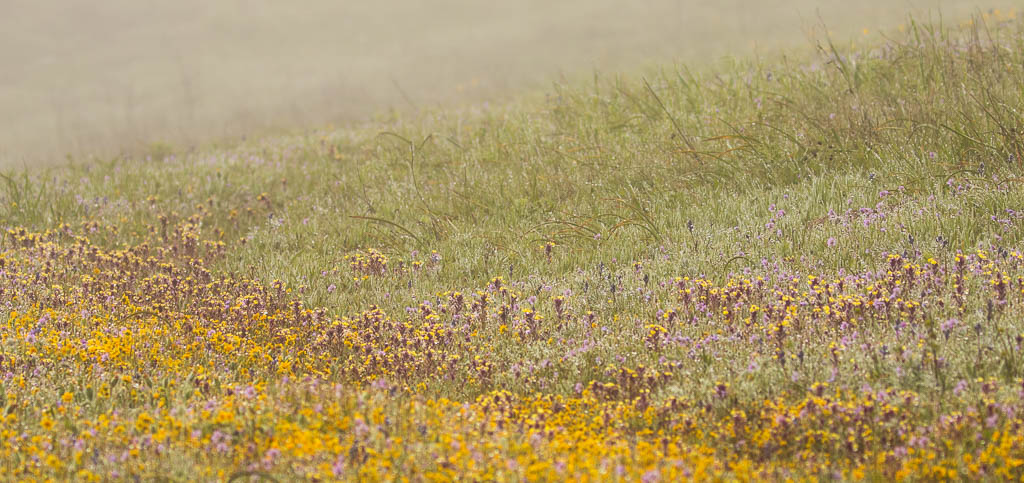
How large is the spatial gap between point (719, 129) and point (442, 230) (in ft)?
11.9

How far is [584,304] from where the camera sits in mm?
5621

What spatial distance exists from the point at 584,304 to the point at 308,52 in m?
25.6

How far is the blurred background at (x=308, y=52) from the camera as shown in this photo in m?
17.7

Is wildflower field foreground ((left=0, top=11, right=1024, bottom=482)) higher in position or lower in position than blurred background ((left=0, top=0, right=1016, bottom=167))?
lower

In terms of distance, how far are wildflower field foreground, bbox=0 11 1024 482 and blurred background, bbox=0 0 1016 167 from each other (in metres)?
5.90

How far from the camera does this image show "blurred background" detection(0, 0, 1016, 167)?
58.0 ft

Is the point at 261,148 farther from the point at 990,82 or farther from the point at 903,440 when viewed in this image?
the point at 903,440

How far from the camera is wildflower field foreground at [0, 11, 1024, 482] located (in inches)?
142

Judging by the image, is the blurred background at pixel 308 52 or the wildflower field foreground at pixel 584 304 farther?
the blurred background at pixel 308 52

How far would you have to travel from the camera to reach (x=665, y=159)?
841 centimetres

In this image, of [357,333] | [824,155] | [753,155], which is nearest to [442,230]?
[357,333]

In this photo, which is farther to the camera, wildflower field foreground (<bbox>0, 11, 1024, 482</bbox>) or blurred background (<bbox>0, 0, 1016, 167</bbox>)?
blurred background (<bbox>0, 0, 1016, 167</bbox>)

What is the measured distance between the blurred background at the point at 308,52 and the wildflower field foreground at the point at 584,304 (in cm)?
590

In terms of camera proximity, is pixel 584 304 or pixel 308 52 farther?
pixel 308 52
